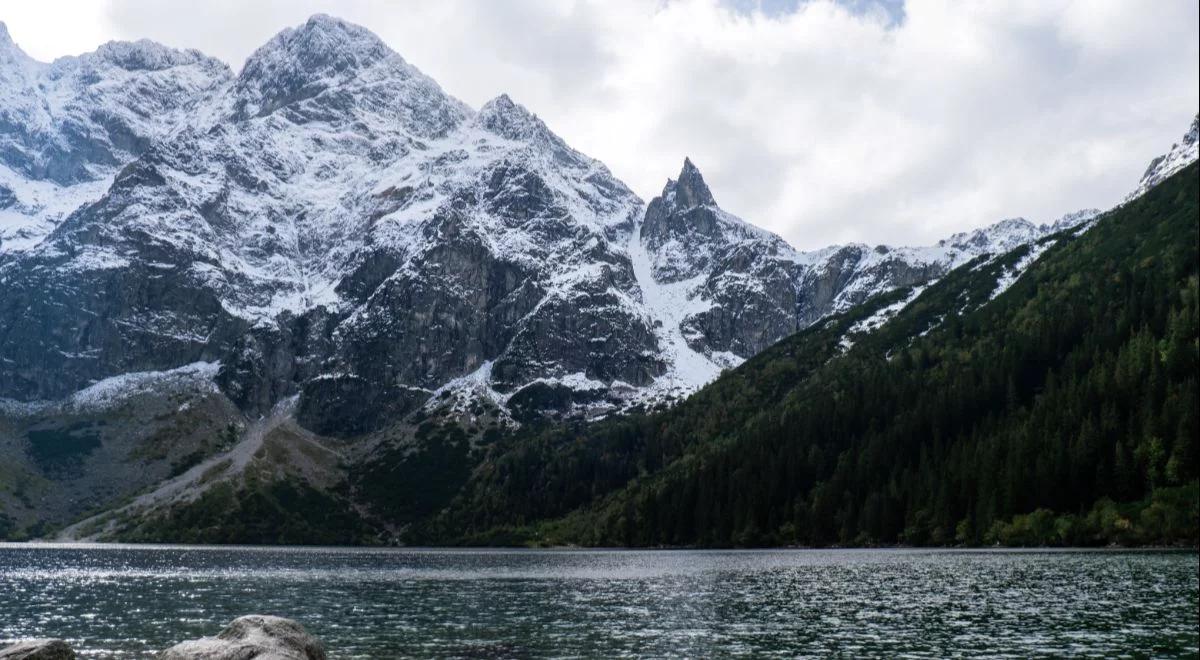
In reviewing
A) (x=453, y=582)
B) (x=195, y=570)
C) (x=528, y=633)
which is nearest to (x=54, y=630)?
(x=528, y=633)

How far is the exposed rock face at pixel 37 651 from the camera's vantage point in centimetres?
3674

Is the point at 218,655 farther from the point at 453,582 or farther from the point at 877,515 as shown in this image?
the point at 877,515

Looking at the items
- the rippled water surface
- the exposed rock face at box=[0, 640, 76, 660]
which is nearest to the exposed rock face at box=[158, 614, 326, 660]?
the exposed rock face at box=[0, 640, 76, 660]

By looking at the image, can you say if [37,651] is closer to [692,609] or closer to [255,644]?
[255,644]

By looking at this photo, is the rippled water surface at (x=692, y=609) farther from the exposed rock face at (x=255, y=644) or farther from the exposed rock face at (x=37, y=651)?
the exposed rock face at (x=37, y=651)

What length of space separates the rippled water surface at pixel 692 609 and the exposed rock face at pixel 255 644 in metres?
14.1

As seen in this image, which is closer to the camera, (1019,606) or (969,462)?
(1019,606)

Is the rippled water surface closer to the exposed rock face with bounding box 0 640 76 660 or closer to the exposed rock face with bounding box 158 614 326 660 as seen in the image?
the exposed rock face with bounding box 158 614 326 660

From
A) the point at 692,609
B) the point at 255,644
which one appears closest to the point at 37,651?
the point at 255,644

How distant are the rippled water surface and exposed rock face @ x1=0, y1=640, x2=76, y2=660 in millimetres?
18782

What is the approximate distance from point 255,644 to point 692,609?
44.6 meters

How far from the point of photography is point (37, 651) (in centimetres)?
3722

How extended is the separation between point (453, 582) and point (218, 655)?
9001 centimetres

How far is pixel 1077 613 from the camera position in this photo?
62.3 m
